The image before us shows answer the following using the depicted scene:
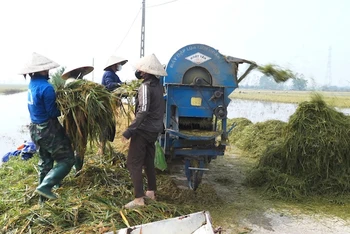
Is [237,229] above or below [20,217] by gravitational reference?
below

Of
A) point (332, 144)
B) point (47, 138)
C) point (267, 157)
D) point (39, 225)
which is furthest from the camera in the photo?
point (267, 157)

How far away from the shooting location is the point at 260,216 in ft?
16.2

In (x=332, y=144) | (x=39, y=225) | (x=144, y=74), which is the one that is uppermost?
(x=144, y=74)

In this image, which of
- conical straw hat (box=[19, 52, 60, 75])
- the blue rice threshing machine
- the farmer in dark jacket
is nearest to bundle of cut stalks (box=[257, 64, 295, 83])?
the blue rice threshing machine

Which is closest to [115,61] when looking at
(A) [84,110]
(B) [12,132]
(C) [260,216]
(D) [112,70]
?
(D) [112,70]

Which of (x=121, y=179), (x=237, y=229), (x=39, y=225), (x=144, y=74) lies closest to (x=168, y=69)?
(x=144, y=74)

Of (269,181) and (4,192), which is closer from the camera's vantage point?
(4,192)

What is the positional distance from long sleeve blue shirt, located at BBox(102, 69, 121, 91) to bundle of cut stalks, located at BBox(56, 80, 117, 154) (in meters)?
0.94

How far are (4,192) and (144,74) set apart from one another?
250 cm

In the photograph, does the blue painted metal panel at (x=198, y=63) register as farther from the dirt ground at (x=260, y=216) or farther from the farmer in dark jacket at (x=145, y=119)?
the dirt ground at (x=260, y=216)

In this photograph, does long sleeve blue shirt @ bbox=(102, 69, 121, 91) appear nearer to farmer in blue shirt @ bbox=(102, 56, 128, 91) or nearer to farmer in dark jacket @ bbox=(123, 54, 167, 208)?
farmer in blue shirt @ bbox=(102, 56, 128, 91)

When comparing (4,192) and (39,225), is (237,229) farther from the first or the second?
(4,192)

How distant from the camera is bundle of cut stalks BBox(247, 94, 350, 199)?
5.77 m

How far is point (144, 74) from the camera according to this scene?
4.48 meters
